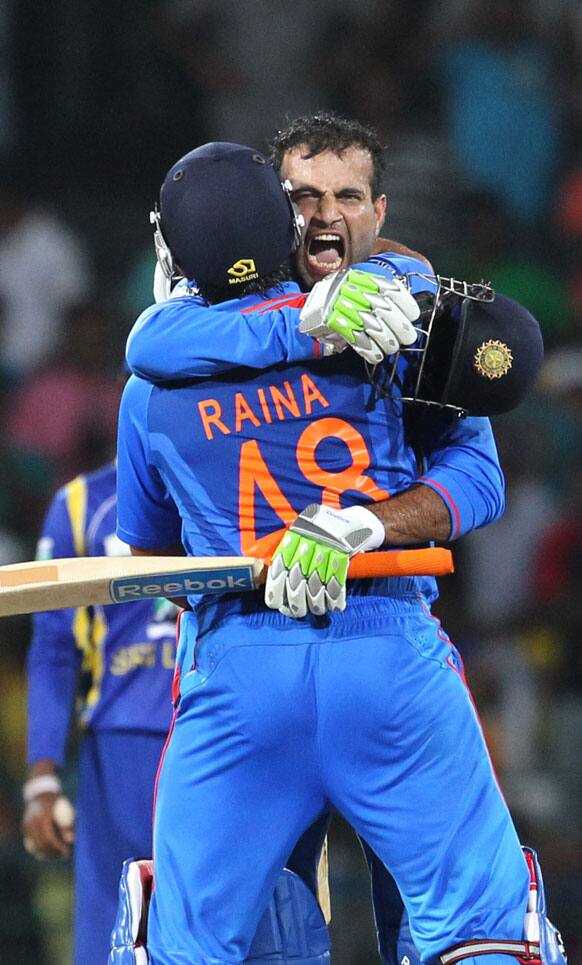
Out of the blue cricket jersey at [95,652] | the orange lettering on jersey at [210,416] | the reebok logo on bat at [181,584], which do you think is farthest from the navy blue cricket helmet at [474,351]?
the blue cricket jersey at [95,652]

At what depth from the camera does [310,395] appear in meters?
2.82

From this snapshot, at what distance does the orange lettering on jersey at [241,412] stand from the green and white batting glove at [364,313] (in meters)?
0.20

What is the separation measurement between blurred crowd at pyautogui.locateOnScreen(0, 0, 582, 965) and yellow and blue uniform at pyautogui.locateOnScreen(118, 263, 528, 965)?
3569 millimetres

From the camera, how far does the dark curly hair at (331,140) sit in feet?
10.5

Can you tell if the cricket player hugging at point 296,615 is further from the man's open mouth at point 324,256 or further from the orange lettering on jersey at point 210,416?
the man's open mouth at point 324,256

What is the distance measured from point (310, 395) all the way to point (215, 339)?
0.66 ft

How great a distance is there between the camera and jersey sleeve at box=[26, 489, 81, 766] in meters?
4.50

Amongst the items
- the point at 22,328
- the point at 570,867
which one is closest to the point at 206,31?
the point at 22,328

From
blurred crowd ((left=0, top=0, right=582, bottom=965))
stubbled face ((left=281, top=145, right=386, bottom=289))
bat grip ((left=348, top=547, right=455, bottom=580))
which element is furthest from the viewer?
blurred crowd ((left=0, top=0, right=582, bottom=965))

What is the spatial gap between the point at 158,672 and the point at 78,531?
1.58 ft

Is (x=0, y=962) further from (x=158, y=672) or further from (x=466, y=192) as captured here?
(x=466, y=192)

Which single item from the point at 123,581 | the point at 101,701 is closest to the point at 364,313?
the point at 123,581

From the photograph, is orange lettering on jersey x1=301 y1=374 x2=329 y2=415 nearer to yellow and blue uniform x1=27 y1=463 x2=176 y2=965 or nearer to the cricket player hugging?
the cricket player hugging

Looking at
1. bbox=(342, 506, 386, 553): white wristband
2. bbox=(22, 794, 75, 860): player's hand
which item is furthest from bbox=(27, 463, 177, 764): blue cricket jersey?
bbox=(342, 506, 386, 553): white wristband
